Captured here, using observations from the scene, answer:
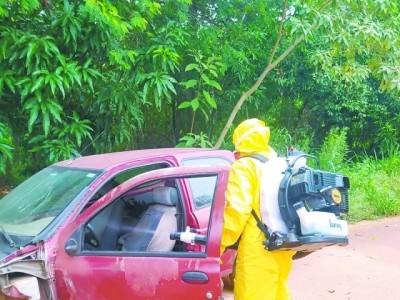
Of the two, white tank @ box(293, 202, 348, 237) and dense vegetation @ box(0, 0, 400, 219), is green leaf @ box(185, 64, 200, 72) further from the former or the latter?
white tank @ box(293, 202, 348, 237)

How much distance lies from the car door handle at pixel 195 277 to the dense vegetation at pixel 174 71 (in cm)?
321

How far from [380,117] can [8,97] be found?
942 centimetres

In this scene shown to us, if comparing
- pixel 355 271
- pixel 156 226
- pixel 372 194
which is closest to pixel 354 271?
pixel 355 271

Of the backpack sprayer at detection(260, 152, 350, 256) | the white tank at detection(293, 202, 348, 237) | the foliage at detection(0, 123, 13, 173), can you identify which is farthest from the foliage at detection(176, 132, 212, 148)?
the white tank at detection(293, 202, 348, 237)

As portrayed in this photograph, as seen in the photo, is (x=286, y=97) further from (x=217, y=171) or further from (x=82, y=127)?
(x=217, y=171)

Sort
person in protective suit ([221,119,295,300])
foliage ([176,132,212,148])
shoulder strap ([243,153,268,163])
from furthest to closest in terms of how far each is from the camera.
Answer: foliage ([176,132,212,148]), shoulder strap ([243,153,268,163]), person in protective suit ([221,119,295,300])

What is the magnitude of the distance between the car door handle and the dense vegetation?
321 centimetres

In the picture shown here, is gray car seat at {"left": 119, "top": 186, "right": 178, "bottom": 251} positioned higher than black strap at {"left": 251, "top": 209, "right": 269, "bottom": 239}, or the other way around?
black strap at {"left": 251, "top": 209, "right": 269, "bottom": 239}

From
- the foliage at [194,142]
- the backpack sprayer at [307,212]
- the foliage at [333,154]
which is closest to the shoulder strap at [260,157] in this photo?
the backpack sprayer at [307,212]

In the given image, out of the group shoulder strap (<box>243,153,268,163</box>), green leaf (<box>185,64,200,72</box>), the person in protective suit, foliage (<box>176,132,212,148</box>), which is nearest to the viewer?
the person in protective suit

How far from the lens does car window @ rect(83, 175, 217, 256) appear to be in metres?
3.57

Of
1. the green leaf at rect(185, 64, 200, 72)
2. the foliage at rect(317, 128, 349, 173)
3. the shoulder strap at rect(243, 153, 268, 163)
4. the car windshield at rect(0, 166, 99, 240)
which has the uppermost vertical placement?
the green leaf at rect(185, 64, 200, 72)

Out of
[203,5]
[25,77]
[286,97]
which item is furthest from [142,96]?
[286,97]

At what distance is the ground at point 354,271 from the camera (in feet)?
17.6
